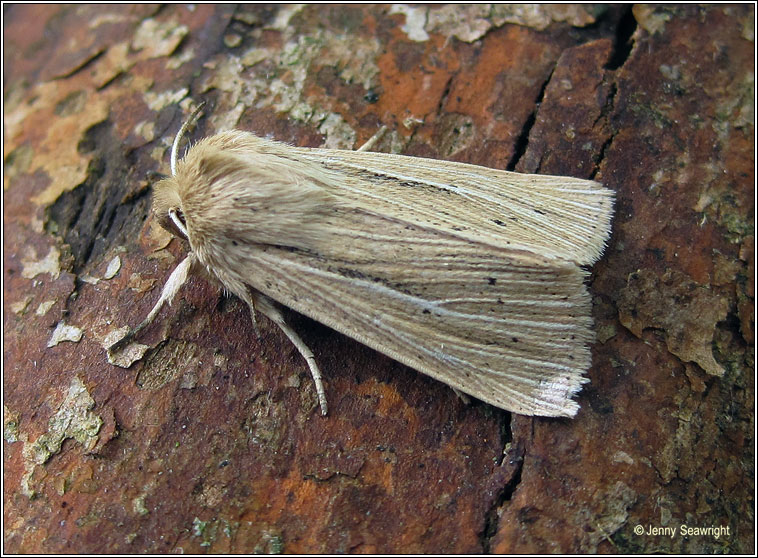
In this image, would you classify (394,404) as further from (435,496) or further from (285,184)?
(285,184)

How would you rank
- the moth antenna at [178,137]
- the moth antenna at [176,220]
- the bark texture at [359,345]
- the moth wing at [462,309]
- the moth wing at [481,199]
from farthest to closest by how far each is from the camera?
1. the moth antenna at [178,137]
2. the moth antenna at [176,220]
3. the moth wing at [481,199]
4. the moth wing at [462,309]
5. the bark texture at [359,345]

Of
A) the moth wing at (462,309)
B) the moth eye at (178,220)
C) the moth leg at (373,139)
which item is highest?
the moth eye at (178,220)

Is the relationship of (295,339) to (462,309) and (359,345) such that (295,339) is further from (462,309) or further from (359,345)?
(462,309)

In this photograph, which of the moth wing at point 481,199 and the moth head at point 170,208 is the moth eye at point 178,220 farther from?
the moth wing at point 481,199

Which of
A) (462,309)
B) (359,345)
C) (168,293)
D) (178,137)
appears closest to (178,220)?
(168,293)

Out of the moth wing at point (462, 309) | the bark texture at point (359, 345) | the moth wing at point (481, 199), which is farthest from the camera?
the moth wing at point (481, 199)

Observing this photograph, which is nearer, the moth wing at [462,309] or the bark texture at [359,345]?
the bark texture at [359,345]

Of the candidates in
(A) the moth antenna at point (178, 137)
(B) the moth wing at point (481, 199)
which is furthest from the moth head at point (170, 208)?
(B) the moth wing at point (481, 199)
